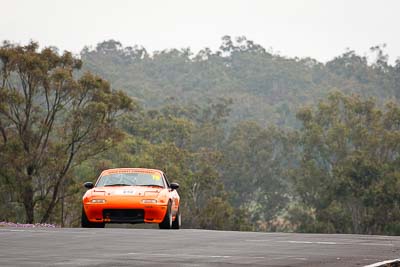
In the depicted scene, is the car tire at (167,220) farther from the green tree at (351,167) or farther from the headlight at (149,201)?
the green tree at (351,167)

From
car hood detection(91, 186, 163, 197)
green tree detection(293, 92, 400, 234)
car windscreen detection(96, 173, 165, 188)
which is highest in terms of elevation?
car windscreen detection(96, 173, 165, 188)

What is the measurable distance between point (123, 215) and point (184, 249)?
302 inches

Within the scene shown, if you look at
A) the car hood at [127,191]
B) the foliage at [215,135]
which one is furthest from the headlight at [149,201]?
the foliage at [215,135]

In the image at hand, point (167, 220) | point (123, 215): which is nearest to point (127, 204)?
point (123, 215)

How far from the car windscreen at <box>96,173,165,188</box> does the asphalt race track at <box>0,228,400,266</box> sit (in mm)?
4010

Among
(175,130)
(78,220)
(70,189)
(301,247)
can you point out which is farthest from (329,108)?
(301,247)

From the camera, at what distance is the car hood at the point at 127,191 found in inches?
857

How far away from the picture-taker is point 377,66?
157125 mm

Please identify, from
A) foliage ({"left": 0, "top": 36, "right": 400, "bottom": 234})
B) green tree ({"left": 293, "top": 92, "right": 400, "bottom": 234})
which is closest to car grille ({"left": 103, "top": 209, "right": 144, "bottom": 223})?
foliage ({"left": 0, "top": 36, "right": 400, "bottom": 234})

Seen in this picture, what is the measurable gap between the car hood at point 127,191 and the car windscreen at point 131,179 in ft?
1.31

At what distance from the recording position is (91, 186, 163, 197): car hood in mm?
21766

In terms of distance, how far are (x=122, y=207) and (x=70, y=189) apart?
106 ft

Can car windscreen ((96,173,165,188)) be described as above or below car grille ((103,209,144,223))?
above

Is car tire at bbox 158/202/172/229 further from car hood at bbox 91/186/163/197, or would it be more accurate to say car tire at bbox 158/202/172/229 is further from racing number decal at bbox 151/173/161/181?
racing number decal at bbox 151/173/161/181
